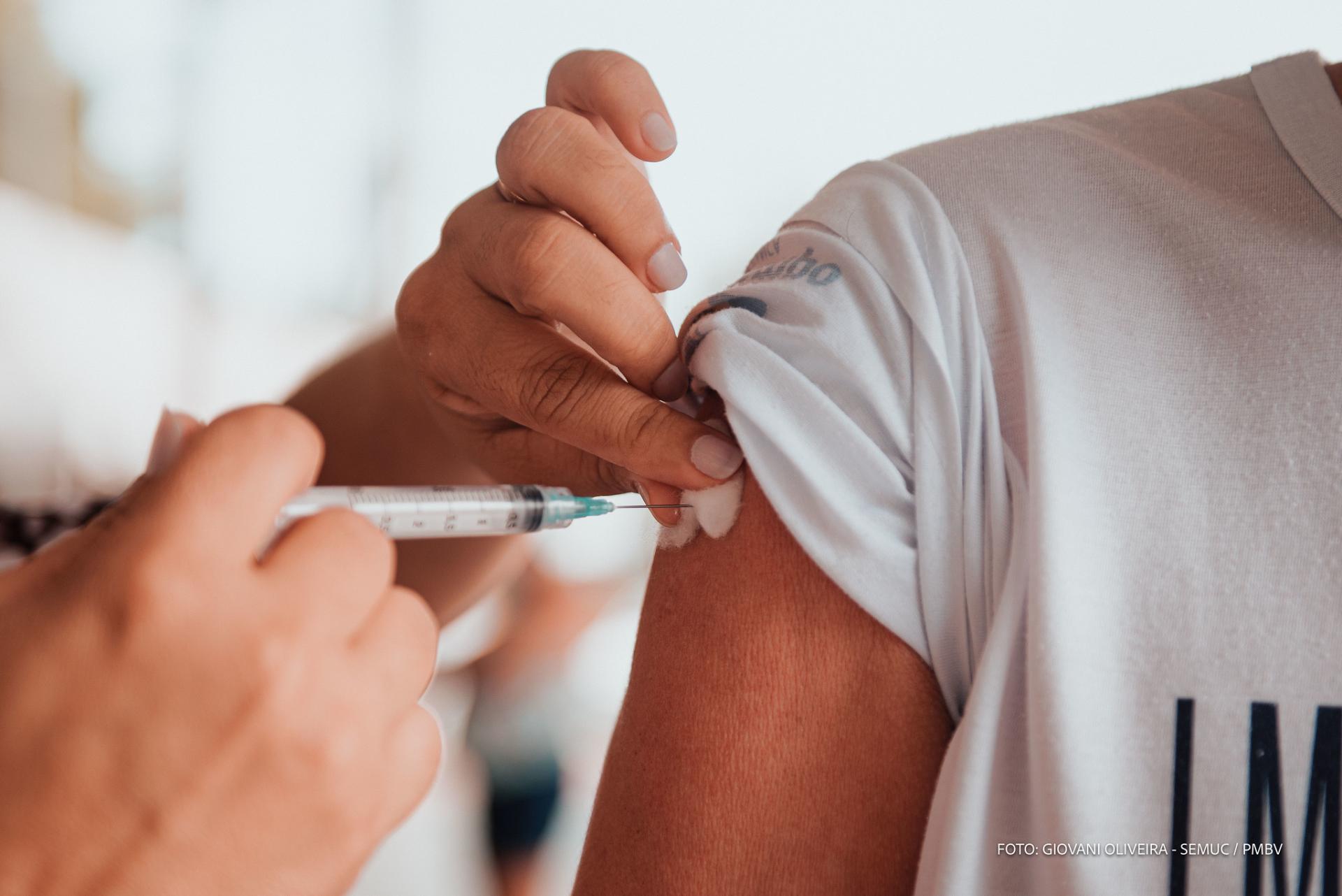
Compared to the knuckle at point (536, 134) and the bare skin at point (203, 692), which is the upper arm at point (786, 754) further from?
the knuckle at point (536, 134)

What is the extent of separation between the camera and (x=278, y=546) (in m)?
0.47

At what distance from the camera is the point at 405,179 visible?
2412 millimetres

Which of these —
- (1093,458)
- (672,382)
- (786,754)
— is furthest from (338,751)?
(1093,458)

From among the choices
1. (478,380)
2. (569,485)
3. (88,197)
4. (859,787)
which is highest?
(88,197)

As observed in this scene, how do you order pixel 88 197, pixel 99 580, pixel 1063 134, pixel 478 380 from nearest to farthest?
pixel 99 580
pixel 1063 134
pixel 478 380
pixel 88 197

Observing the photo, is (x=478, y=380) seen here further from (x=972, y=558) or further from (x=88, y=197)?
(x=88, y=197)

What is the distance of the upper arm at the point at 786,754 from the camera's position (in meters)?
0.64

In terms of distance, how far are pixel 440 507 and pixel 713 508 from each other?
0.73 feet

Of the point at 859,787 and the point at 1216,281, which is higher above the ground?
the point at 1216,281

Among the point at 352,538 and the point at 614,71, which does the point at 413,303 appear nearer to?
the point at 614,71

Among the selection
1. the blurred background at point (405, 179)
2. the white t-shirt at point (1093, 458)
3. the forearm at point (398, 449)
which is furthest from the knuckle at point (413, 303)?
the blurred background at point (405, 179)

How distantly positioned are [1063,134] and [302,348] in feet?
7.26

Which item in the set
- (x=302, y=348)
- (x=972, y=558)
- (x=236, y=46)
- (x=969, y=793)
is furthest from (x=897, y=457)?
(x=236, y=46)

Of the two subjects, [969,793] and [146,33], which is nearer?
[969,793]
